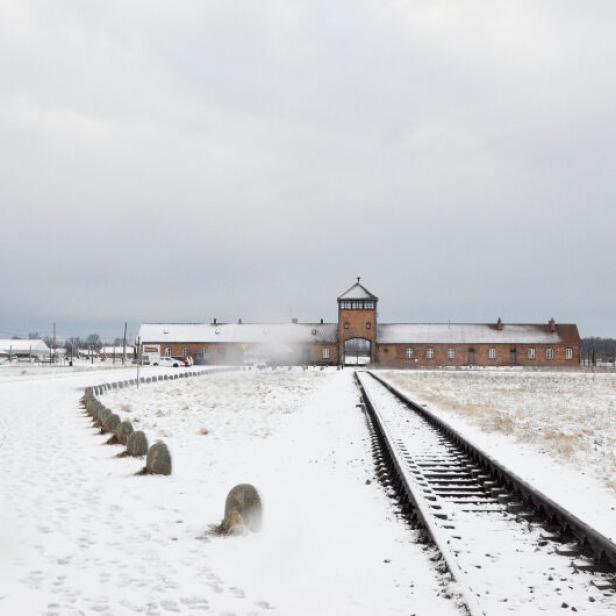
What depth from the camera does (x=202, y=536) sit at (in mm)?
6727

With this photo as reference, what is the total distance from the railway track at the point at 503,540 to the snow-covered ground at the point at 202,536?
32 centimetres

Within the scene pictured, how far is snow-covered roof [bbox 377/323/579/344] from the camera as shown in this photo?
84.0 meters

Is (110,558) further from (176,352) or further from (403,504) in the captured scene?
(176,352)

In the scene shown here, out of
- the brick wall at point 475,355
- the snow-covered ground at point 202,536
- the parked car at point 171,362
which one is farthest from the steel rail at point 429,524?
the brick wall at point 475,355

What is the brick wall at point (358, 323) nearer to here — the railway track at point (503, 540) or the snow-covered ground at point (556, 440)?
the snow-covered ground at point (556, 440)

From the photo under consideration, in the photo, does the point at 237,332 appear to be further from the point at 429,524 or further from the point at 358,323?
the point at 429,524

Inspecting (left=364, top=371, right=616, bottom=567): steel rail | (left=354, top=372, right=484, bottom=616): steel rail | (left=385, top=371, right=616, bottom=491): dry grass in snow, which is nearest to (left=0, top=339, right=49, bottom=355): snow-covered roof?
(left=385, top=371, right=616, bottom=491): dry grass in snow

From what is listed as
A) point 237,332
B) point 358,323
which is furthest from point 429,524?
point 237,332

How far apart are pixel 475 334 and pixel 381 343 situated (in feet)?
41.1

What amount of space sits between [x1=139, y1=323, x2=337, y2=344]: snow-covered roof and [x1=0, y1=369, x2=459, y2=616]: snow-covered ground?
Result: 239ft

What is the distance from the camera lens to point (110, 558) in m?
5.93

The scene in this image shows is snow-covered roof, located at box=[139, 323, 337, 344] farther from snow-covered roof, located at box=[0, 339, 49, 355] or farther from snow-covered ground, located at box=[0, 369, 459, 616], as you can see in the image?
snow-covered ground, located at box=[0, 369, 459, 616]

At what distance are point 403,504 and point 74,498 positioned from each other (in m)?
4.21

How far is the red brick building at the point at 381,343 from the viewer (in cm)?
8362
